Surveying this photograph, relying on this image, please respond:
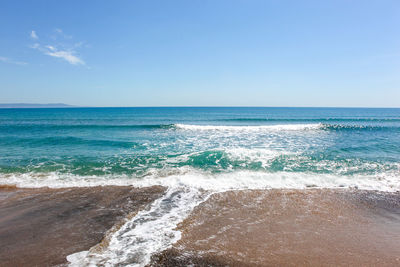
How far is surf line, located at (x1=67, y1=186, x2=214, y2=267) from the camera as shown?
363cm

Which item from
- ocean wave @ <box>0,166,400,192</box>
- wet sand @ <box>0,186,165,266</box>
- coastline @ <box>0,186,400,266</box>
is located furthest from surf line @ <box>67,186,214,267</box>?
ocean wave @ <box>0,166,400,192</box>

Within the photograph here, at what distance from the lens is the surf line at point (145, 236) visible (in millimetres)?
3628

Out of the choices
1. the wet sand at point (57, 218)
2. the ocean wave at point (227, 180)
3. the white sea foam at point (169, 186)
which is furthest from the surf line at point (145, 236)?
the ocean wave at point (227, 180)

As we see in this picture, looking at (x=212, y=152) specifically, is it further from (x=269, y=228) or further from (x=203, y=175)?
(x=269, y=228)

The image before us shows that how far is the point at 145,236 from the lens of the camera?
437 cm

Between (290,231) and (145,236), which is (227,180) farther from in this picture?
(145,236)

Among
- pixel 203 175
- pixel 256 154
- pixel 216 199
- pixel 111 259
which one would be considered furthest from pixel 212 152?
pixel 111 259

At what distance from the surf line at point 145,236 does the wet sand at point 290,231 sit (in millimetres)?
255

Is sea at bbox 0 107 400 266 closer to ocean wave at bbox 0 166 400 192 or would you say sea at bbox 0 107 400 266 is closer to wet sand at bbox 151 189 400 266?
ocean wave at bbox 0 166 400 192

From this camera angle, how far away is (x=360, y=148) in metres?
14.0

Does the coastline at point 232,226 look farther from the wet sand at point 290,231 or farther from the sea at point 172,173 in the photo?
the sea at point 172,173

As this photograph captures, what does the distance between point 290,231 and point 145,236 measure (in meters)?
3.33

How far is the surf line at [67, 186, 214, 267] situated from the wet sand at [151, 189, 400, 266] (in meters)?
0.26

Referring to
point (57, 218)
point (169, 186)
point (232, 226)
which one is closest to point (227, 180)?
point (169, 186)
